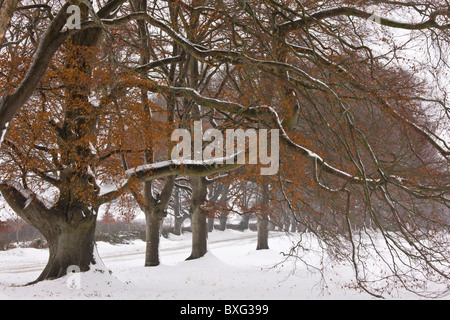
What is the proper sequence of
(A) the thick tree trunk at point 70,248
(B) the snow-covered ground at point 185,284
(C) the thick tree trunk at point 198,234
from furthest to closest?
(C) the thick tree trunk at point 198,234, (A) the thick tree trunk at point 70,248, (B) the snow-covered ground at point 185,284

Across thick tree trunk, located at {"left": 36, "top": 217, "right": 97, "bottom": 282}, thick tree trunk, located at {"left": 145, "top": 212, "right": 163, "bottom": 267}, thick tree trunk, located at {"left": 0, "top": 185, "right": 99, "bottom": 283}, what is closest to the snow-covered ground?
thick tree trunk, located at {"left": 36, "top": 217, "right": 97, "bottom": 282}

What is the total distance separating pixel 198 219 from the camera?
15.5 m

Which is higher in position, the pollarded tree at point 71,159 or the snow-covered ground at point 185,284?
the pollarded tree at point 71,159

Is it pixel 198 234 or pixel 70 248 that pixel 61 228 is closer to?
pixel 70 248

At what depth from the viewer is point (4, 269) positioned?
1565 centimetres

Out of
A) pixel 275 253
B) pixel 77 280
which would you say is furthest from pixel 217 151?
pixel 275 253

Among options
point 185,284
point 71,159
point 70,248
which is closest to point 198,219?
point 185,284

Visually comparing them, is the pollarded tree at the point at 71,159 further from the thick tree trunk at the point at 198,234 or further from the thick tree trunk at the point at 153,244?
the thick tree trunk at the point at 198,234

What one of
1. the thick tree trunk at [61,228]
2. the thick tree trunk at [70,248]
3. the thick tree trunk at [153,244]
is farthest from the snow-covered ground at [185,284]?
the thick tree trunk at [153,244]

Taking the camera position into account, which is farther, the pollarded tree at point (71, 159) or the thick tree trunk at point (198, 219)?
the thick tree trunk at point (198, 219)

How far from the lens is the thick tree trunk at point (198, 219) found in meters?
15.5

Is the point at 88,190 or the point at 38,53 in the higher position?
the point at 38,53
